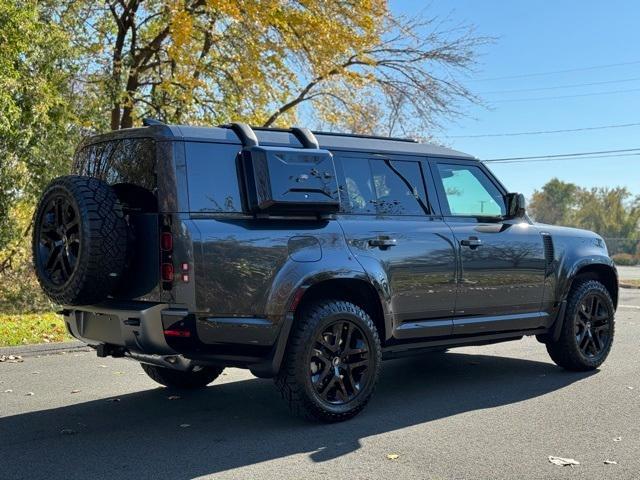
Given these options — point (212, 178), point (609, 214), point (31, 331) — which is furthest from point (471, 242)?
point (609, 214)

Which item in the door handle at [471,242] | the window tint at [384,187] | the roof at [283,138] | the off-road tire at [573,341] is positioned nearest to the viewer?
the roof at [283,138]

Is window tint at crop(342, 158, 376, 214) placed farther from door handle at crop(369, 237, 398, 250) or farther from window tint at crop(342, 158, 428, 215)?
door handle at crop(369, 237, 398, 250)

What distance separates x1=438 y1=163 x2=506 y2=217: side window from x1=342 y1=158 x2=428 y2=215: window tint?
33 centimetres

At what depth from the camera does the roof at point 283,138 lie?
4965 mm

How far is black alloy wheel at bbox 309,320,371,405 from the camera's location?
17.3ft

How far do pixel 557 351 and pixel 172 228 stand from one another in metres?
4.15

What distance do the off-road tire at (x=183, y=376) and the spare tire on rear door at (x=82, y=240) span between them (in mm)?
1606

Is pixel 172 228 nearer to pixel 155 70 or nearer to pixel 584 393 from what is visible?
pixel 584 393

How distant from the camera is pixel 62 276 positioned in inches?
199

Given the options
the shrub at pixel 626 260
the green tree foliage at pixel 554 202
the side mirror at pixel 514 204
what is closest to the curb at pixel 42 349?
the side mirror at pixel 514 204

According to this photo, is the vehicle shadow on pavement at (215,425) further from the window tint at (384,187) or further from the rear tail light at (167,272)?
the window tint at (384,187)

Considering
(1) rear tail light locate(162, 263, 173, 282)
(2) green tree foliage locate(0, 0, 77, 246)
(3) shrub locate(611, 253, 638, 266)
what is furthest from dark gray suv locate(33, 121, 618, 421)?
(3) shrub locate(611, 253, 638, 266)

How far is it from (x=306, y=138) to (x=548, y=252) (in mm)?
2674

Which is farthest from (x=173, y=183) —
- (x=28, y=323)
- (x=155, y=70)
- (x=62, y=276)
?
(x=155, y=70)
